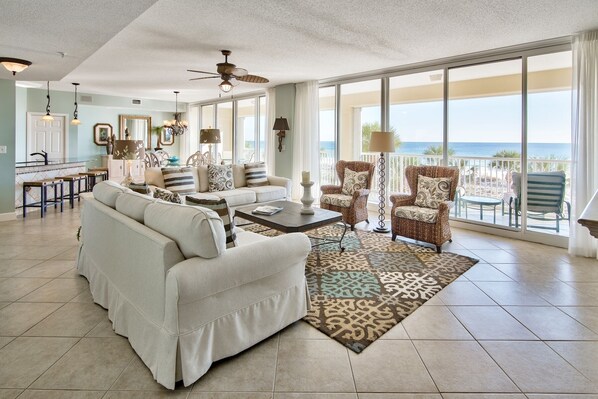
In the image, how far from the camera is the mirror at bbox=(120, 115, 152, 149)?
10506 mm

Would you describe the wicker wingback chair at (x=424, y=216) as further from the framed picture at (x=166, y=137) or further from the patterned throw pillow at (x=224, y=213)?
the framed picture at (x=166, y=137)

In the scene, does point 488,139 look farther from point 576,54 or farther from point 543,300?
point 543,300

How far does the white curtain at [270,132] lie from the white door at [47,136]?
563 cm

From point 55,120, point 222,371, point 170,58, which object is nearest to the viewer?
point 222,371

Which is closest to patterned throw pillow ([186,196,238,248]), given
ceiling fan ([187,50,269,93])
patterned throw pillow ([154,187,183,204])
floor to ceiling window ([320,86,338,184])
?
patterned throw pillow ([154,187,183,204])

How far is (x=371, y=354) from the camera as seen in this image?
2092mm

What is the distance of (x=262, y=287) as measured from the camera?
2.14 m

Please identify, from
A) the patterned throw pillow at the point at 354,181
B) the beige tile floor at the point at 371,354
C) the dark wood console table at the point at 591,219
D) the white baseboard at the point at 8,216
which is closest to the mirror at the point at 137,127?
the white baseboard at the point at 8,216

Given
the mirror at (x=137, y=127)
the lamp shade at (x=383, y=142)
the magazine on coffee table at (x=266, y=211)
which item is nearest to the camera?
the magazine on coffee table at (x=266, y=211)

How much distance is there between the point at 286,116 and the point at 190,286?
6388 mm

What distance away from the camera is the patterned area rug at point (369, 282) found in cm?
243

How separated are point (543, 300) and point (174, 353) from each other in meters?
2.86

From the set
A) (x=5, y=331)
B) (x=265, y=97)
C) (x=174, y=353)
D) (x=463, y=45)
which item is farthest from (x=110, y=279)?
(x=265, y=97)

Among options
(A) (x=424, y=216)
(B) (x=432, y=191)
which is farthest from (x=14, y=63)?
(B) (x=432, y=191)
